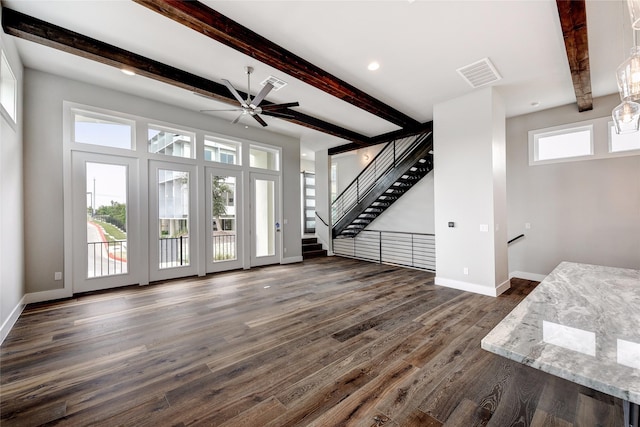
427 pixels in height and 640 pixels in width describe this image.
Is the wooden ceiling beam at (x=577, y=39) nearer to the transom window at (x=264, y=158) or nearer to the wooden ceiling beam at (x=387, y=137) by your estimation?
the wooden ceiling beam at (x=387, y=137)

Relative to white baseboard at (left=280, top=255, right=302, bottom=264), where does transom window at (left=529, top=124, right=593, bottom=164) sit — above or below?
above

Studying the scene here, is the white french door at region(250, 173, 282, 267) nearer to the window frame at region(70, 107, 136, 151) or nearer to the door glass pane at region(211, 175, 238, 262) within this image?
the door glass pane at region(211, 175, 238, 262)

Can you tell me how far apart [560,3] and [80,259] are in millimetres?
6824

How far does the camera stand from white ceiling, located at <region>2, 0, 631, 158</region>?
2.70 metres

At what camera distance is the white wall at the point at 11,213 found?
2.91 metres

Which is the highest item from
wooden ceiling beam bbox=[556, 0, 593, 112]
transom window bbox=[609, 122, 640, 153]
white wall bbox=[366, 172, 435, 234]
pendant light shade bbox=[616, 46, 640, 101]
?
wooden ceiling beam bbox=[556, 0, 593, 112]

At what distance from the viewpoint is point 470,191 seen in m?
4.50

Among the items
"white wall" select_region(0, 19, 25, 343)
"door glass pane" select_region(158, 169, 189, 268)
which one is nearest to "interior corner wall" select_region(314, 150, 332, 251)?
"door glass pane" select_region(158, 169, 189, 268)

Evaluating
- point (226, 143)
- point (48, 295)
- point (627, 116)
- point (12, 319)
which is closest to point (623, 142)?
point (627, 116)

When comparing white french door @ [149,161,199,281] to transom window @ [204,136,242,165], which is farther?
transom window @ [204,136,242,165]

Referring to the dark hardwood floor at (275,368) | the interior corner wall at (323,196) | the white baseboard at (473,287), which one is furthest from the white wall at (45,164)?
the white baseboard at (473,287)

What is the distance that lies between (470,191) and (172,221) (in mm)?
5493

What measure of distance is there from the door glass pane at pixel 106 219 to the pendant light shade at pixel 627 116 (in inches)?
253

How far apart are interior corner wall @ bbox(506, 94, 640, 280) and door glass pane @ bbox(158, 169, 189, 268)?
6.61 meters
